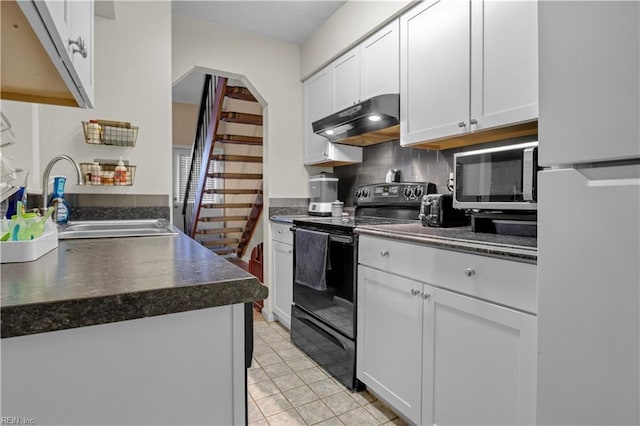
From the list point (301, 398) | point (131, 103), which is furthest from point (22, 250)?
point (131, 103)

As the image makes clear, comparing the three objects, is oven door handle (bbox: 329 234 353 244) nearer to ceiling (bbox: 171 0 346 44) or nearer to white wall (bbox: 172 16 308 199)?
white wall (bbox: 172 16 308 199)

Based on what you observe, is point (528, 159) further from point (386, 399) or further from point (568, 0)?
point (386, 399)

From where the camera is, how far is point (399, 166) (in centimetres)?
269

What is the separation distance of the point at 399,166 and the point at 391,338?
1436 millimetres

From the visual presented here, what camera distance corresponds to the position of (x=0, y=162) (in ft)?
3.29

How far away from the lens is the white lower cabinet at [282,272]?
2.85 m

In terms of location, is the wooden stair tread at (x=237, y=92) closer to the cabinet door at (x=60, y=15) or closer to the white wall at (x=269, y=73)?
the white wall at (x=269, y=73)

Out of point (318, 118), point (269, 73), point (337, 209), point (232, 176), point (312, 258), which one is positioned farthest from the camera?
point (232, 176)

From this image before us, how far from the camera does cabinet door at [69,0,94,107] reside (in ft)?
3.05

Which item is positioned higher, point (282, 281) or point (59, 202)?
point (59, 202)

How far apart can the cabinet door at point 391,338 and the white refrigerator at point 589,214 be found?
2.18 ft

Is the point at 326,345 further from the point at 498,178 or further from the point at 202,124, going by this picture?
the point at 202,124

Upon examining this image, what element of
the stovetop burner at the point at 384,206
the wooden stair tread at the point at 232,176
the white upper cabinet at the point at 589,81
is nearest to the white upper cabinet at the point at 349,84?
A: the stovetop burner at the point at 384,206

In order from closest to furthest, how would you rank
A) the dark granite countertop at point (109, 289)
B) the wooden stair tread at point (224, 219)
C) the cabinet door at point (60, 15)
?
the dark granite countertop at point (109, 289)
the cabinet door at point (60, 15)
the wooden stair tread at point (224, 219)
